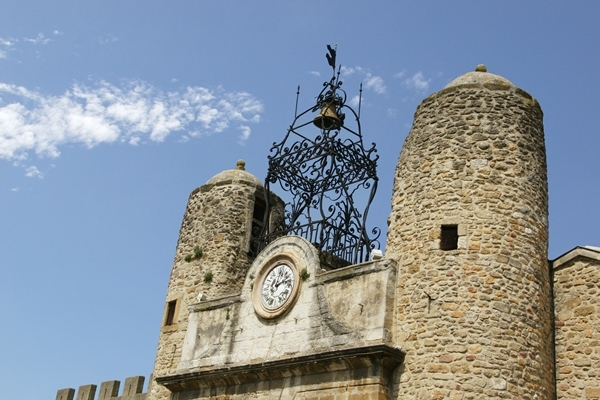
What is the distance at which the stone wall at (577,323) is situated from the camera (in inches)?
517

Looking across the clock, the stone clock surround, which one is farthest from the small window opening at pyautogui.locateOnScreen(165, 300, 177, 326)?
the clock

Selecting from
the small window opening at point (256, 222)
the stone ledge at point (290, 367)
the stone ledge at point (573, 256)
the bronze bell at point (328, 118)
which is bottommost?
the stone ledge at point (290, 367)

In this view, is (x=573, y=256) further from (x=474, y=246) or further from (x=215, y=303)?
(x=215, y=303)

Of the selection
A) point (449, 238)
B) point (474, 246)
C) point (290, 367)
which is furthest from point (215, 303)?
point (474, 246)

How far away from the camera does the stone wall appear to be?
13141 mm

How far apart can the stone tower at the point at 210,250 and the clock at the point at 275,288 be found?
73.4 inches

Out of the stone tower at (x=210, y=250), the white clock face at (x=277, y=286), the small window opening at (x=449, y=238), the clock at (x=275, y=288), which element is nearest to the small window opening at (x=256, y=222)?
the stone tower at (x=210, y=250)

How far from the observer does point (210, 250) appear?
60.2 ft

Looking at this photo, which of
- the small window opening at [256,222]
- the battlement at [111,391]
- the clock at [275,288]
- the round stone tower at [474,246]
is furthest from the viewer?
the battlement at [111,391]

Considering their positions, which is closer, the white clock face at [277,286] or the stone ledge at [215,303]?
the white clock face at [277,286]

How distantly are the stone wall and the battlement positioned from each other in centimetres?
1269

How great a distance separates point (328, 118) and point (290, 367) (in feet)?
18.6

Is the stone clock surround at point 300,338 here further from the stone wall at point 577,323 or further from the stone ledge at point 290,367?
the stone wall at point 577,323

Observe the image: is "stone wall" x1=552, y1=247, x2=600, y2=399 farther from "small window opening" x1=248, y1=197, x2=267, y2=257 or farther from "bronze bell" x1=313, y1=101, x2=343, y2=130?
"small window opening" x1=248, y1=197, x2=267, y2=257
